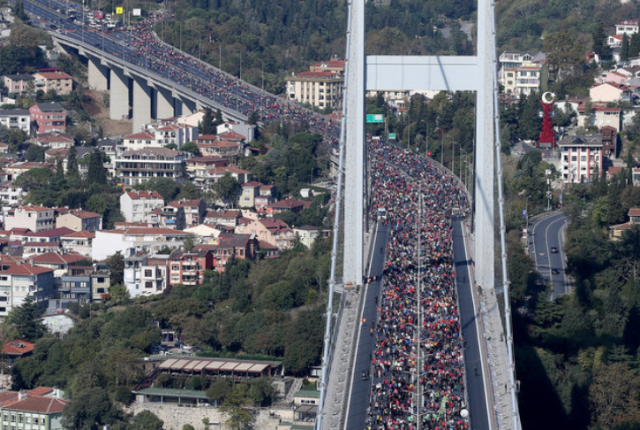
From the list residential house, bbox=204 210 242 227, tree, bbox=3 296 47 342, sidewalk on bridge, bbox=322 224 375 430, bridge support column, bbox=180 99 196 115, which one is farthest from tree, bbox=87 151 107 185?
sidewalk on bridge, bbox=322 224 375 430

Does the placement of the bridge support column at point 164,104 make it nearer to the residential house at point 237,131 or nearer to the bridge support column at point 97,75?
A: the bridge support column at point 97,75

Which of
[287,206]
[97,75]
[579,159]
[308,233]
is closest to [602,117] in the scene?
[579,159]

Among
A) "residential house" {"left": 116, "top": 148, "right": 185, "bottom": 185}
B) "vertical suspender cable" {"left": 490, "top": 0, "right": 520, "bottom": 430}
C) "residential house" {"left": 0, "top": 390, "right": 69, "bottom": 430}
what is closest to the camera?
"vertical suspender cable" {"left": 490, "top": 0, "right": 520, "bottom": 430}

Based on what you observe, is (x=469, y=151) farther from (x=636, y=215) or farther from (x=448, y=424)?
(x=448, y=424)

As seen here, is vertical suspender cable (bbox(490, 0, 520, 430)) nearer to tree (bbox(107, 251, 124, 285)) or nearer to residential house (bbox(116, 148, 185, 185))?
tree (bbox(107, 251, 124, 285))

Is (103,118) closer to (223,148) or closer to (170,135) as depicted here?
(170,135)

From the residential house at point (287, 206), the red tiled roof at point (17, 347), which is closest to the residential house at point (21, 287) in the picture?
the red tiled roof at point (17, 347)

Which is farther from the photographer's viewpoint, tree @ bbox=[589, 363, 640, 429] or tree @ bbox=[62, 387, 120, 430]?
tree @ bbox=[62, 387, 120, 430]

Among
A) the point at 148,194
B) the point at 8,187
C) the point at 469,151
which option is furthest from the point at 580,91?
the point at 8,187
